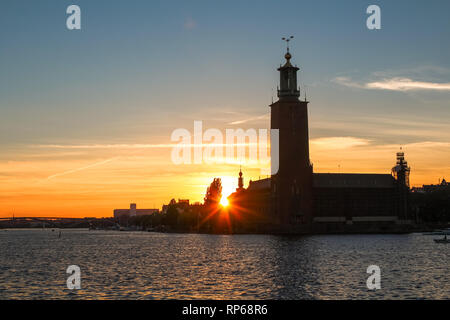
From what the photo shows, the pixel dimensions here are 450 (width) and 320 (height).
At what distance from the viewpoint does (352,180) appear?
488 feet


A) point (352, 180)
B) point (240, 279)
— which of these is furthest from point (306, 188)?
point (240, 279)

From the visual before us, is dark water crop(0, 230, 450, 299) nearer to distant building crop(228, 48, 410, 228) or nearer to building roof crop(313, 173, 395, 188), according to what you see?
distant building crop(228, 48, 410, 228)

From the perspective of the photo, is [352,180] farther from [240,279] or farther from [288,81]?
[240,279]

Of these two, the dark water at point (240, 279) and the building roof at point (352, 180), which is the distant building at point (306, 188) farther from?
the dark water at point (240, 279)

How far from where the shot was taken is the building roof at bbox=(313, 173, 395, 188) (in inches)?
5704

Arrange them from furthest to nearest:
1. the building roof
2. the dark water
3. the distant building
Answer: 1. the building roof
2. the distant building
3. the dark water

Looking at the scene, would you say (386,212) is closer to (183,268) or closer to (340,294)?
(183,268)

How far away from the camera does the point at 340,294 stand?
33.9 metres

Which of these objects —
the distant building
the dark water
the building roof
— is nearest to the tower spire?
the distant building

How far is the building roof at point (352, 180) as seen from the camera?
144875 mm

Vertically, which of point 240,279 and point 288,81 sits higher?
point 288,81
